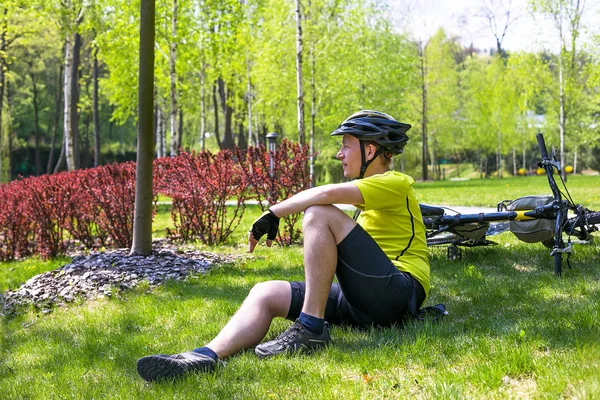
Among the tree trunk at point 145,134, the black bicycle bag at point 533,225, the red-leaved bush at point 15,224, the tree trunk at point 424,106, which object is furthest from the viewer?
the tree trunk at point 424,106

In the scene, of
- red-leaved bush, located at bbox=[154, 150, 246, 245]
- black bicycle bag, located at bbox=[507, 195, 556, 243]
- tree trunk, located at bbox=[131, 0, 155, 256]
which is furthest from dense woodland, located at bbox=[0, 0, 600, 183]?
black bicycle bag, located at bbox=[507, 195, 556, 243]

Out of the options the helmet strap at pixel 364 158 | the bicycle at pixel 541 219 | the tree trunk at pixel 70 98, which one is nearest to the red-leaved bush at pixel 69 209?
the bicycle at pixel 541 219

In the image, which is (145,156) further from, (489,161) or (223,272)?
(489,161)

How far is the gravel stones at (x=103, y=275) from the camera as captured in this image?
659 cm

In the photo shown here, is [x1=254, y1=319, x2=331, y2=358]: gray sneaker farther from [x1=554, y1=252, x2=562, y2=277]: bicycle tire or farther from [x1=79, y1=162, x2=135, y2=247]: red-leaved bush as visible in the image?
[x1=79, y1=162, x2=135, y2=247]: red-leaved bush

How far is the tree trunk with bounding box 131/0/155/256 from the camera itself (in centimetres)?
762

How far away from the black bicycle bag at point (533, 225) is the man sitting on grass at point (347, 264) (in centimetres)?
244

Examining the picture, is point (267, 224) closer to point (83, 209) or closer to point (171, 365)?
point (171, 365)

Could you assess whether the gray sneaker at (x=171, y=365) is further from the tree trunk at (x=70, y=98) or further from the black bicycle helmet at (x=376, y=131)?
the tree trunk at (x=70, y=98)

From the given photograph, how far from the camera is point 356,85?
88.3ft

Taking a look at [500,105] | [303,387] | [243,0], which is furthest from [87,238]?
[500,105]

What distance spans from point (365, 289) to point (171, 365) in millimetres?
1159

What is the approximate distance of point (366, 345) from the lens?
3639 mm

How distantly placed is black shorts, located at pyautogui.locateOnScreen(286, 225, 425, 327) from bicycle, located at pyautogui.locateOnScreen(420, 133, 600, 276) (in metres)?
2.37
